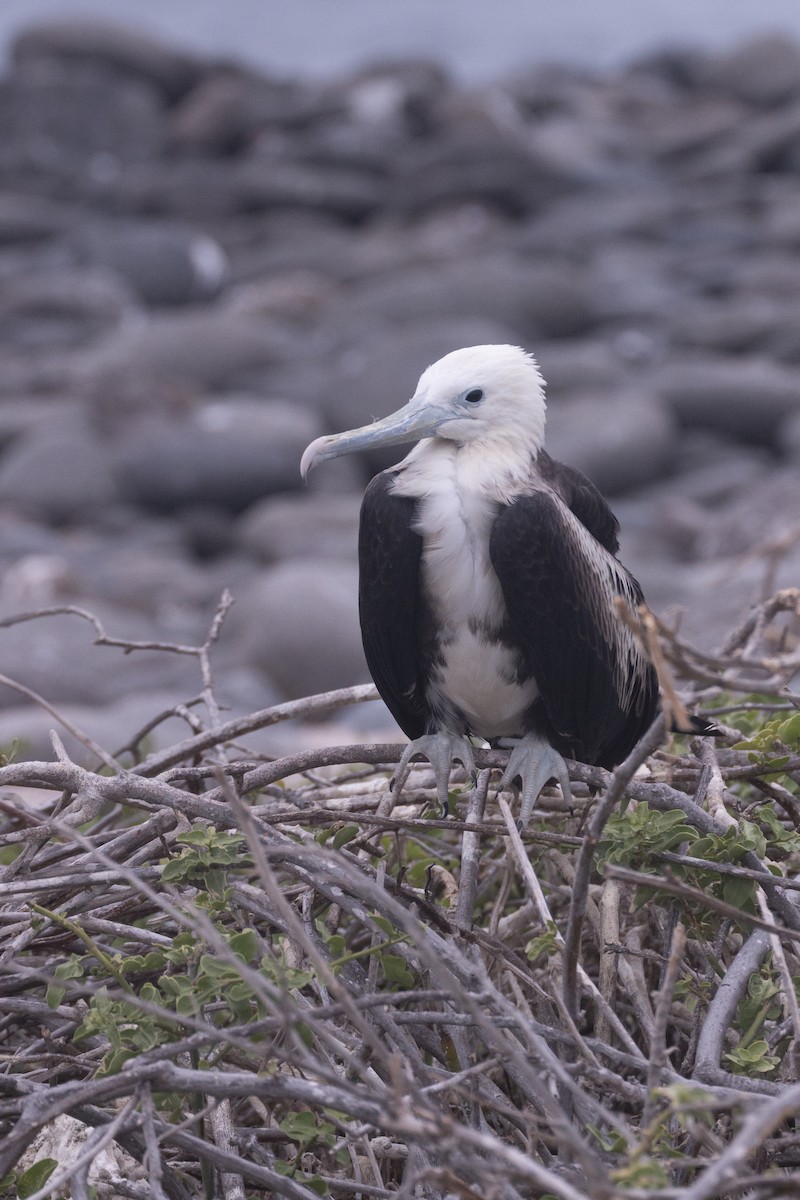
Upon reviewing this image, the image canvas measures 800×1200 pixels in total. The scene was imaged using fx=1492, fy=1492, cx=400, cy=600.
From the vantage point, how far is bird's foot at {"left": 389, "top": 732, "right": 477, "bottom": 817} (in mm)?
1863

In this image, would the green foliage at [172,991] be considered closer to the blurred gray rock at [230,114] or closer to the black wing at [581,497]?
the black wing at [581,497]

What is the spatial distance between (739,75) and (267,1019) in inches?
803

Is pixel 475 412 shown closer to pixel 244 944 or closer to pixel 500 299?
pixel 244 944

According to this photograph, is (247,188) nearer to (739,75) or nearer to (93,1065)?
(739,75)

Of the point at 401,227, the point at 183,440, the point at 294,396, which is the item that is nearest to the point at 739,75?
the point at 401,227

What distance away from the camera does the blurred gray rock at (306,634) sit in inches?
239

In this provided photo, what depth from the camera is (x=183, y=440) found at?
9.09 metres

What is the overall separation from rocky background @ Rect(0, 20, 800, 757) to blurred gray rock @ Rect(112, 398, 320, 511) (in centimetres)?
2

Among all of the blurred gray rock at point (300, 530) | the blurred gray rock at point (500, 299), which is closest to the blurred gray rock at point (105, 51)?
the blurred gray rock at point (500, 299)

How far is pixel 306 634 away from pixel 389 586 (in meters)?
4.26

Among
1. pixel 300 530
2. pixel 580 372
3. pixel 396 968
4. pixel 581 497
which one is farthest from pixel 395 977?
pixel 580 372

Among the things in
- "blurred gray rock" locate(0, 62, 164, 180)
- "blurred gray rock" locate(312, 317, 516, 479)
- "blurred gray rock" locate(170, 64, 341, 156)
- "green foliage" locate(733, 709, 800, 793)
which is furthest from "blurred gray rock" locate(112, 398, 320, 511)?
"blurred gray rock" locate(170, 64, 341, 156)

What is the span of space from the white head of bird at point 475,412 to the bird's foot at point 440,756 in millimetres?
377

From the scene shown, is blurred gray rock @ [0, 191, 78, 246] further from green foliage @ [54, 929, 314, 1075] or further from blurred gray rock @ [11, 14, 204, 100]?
green foliage @ [54, 929, 314, 1075]
